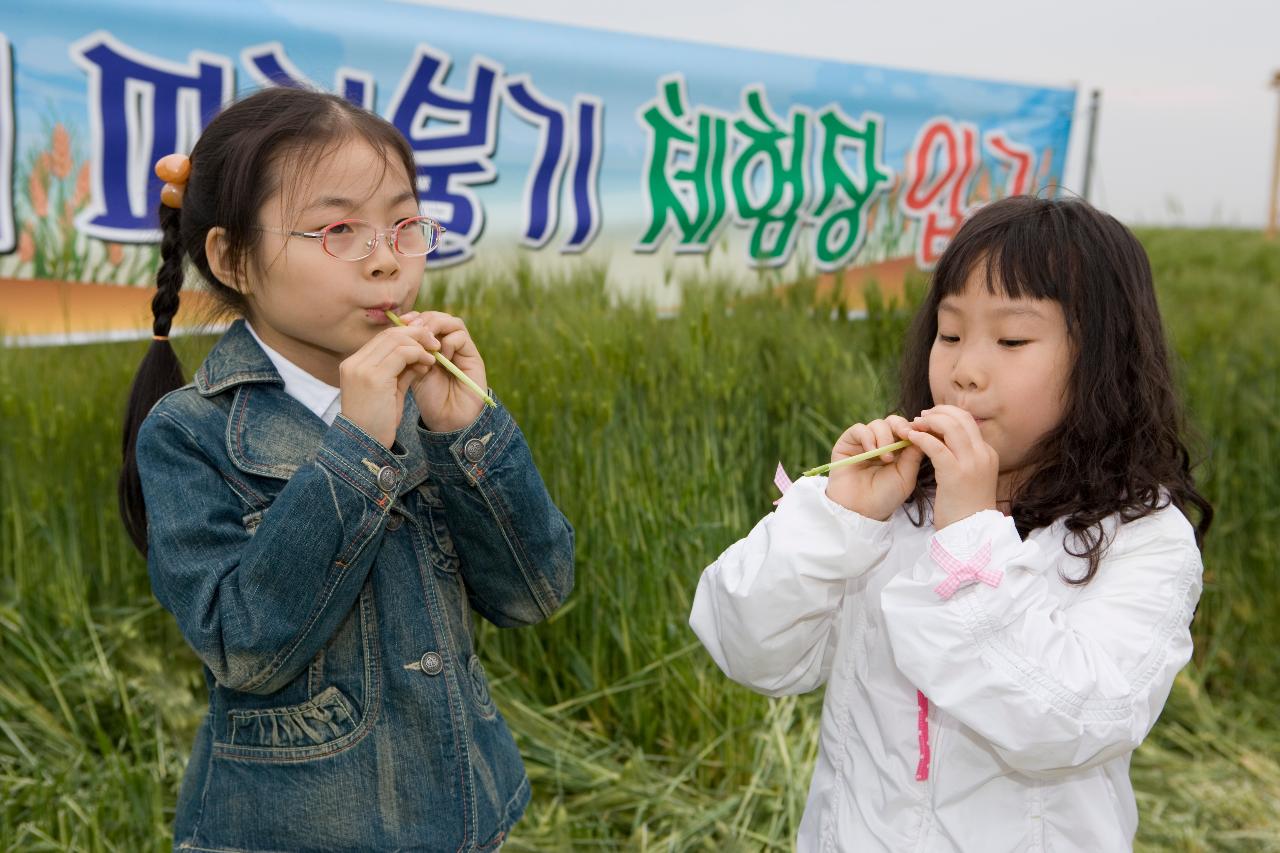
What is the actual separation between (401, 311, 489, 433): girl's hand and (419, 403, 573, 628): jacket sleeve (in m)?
0.01

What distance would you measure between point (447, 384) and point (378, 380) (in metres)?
0.11

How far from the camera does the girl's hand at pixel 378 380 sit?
1.11 metres

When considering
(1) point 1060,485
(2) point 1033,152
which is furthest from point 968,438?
(2) point 1033,152

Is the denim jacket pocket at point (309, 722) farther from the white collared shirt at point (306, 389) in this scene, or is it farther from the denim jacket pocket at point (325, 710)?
the white collared shirt at point (306, 389)

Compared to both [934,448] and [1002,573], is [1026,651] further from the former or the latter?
[934,448]

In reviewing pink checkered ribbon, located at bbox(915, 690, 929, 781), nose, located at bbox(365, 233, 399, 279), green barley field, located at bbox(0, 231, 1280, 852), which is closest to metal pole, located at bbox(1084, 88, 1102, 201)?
green barley field, located at bbox(0, 231, 1280, 852)

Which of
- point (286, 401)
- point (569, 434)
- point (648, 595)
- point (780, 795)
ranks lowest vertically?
point (780, 795)

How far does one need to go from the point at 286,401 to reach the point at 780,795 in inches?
54.9

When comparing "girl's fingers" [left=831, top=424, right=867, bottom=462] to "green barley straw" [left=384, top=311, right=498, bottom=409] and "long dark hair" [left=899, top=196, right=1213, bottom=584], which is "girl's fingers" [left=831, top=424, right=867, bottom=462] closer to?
"long dark hair" [left=899, top=196, right=1213, bottom=584]

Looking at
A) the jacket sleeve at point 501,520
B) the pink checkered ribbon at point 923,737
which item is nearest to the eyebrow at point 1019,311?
the pink checkered ribbon at point 923,737

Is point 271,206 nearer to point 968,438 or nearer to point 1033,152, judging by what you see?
point 968,438

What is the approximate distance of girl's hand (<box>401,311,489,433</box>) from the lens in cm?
119

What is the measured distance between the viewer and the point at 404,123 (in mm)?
2982

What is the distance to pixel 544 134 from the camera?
10.5ft
